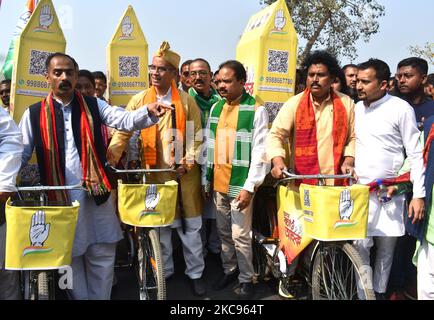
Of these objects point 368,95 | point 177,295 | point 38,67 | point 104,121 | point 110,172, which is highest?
point 38,67

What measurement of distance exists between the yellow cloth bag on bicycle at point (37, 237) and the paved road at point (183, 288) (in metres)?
1.38

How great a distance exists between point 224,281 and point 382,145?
180 cm

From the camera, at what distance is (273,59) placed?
Answer: 152 inches

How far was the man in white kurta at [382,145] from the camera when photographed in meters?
3.09

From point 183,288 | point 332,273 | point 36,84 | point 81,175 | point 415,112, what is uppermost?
point 36,84

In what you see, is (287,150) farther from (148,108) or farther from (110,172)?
(110,172)

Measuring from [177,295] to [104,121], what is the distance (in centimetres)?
162

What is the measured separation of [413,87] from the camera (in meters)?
3.88

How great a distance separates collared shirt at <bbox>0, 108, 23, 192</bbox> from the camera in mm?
2396

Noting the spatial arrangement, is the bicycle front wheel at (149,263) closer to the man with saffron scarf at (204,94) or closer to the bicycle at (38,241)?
the bicycle at (38,241)

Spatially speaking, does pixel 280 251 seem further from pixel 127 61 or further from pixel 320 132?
pixel 127 61

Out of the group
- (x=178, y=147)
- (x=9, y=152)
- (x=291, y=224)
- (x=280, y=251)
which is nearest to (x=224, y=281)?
(x=280, y=251)

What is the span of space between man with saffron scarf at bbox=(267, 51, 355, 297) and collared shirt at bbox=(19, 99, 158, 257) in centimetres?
106
